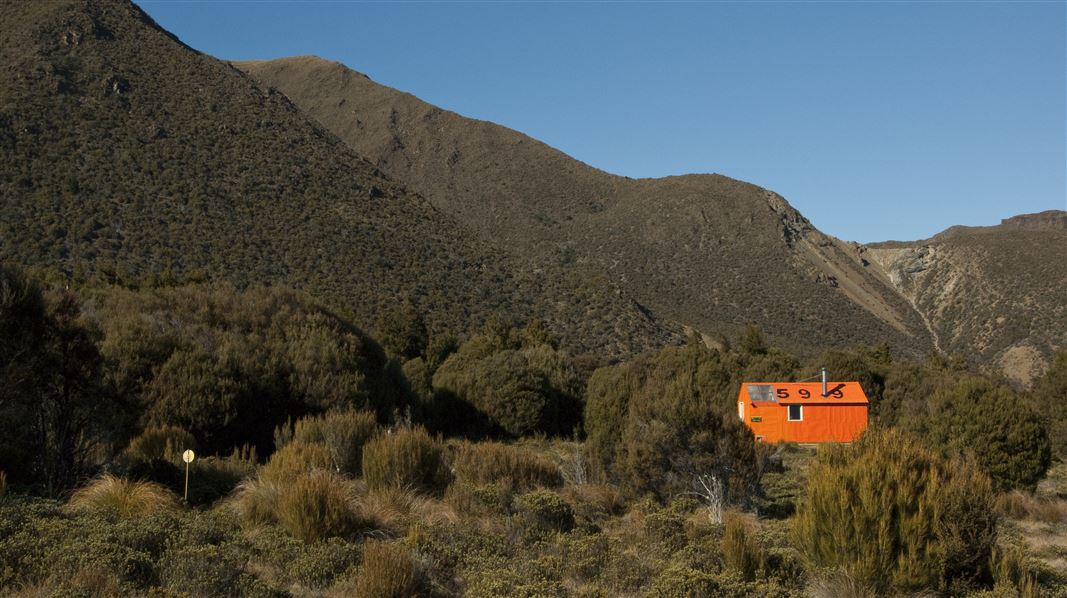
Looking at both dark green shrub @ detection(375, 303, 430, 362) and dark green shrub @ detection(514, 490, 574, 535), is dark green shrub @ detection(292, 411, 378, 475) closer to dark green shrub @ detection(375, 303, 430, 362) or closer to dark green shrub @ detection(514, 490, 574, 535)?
dark green shrub @ detection(514, 490, 574, 535)

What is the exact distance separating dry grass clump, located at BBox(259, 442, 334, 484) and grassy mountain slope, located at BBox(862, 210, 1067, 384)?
6532 centimetres

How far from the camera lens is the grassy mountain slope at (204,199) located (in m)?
37.3

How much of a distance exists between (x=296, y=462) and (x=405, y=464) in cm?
128

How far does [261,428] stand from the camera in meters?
16.6

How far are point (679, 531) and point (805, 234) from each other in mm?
87021

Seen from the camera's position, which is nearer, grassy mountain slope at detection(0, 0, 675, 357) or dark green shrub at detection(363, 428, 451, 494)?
dark green shrub at detection(363, 428, 451, 494)

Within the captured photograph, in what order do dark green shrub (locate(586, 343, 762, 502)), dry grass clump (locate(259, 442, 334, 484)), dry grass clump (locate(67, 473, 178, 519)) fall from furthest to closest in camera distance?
dark green shrub (locate(586, 343, 762, 502)) < dry grass clump (locate(259, 442, 334, 484)) < dry grass clump (locate(67, 473, 178, 519))

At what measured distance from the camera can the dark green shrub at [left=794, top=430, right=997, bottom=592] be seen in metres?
6.71

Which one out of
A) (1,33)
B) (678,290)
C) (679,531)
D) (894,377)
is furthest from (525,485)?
(678,290)

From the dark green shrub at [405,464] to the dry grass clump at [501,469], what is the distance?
15.3 inches

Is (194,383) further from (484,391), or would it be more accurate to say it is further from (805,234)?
(805,234)

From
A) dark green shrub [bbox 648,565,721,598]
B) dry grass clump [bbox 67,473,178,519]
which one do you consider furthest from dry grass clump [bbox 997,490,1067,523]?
dry grass clump [bbox 67,473,178,519]

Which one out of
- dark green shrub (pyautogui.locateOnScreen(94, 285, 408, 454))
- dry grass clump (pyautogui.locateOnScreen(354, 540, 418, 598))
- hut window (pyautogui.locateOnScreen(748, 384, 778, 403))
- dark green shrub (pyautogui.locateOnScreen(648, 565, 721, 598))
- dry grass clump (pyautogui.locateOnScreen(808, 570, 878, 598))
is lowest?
hut window (pyautogui.locateOnScreen(748, 384, 778, 403))

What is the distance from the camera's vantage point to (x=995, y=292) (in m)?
Answer: 82.7
